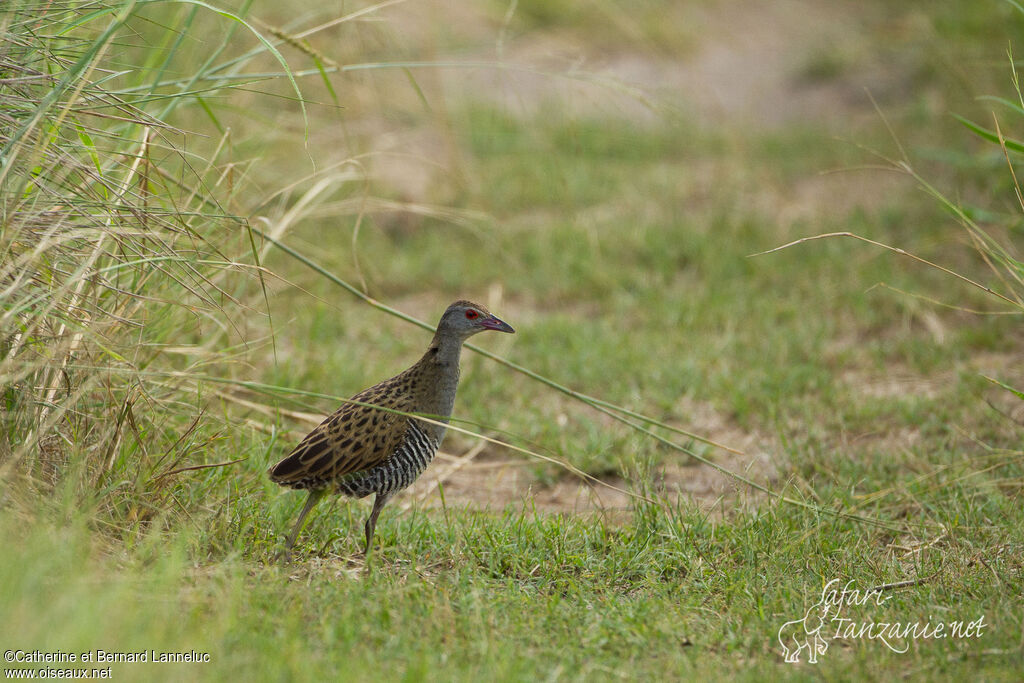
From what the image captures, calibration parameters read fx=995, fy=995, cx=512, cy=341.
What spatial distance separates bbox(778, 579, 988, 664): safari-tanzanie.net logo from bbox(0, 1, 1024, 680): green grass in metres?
0.04

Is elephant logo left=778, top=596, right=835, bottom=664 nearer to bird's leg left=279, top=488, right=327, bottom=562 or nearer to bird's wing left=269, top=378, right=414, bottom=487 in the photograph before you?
bird's wing left=269, top=378, right=414, bottom=487

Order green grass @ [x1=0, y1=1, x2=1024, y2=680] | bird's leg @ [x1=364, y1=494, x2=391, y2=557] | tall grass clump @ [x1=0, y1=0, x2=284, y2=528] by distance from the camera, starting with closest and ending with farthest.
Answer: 1. green grass @ [x1=0, y1=1, x2=1024, y2=680]
2. tall grass clump @ [x1=0, y1=0, x2=284, y2=528]
3. bird's leg @ [x1=364, y1=494, x2=391, y2=557]

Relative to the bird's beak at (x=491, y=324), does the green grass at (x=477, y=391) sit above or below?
below

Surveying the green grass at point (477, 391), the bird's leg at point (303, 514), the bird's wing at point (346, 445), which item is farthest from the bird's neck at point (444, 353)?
→ the bird's leg at point (303, 514)

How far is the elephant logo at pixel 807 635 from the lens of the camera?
3342mm

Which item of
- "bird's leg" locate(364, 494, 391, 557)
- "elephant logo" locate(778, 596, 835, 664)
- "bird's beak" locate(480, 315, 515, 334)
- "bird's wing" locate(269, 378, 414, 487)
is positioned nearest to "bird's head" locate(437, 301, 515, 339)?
"bird's beak" locate(480, 315, 515, 334)

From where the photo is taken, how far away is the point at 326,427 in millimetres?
3926

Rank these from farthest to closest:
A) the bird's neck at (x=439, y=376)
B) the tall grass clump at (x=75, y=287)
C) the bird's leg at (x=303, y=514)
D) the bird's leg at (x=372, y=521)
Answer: the bird's neck at (x=439, y=376) < the bird's leg at (x=372, y=521) < the bird's leg at (x=303, y=514) < the tall grass clump at (x=75, y=287)

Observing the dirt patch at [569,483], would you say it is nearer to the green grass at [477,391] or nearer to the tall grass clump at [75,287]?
the green grass at [477,391]

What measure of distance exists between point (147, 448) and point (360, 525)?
927mm

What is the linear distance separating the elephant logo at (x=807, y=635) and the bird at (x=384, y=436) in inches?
57.2

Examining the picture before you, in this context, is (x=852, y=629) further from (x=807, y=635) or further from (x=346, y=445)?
(x=346, y=445)

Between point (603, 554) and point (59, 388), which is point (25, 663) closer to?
point (59, 388)

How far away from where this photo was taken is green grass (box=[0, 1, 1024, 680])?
328 cm
